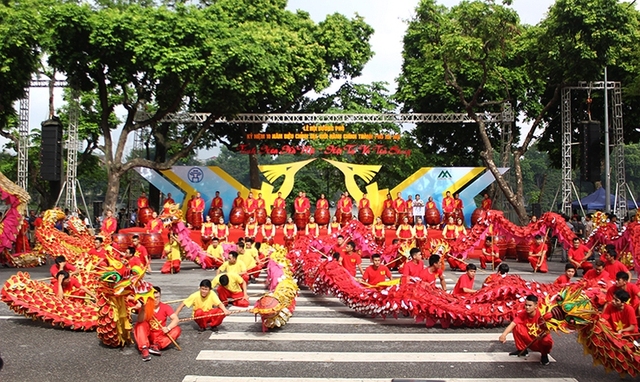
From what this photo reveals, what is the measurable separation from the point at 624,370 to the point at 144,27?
56.1 ft

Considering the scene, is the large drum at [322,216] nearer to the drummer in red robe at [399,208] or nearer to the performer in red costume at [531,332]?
the drummer in red robe at [399,208]

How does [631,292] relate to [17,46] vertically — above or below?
below

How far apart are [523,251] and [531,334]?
36.4ft

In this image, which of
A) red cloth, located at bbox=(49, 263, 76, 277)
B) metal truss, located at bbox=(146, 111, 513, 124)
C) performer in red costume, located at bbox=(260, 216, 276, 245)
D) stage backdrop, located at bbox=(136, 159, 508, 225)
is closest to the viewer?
red cloth, located at bbox=(49, 263, 76, 277)

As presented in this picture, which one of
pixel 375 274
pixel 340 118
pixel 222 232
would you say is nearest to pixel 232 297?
pixel 375 274

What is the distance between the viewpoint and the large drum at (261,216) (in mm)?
20953

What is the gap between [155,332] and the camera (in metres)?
7.04

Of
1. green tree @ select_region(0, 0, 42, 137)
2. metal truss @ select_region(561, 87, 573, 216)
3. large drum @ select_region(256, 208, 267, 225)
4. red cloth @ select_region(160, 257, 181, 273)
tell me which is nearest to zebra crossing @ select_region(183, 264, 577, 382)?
red cloth @ select_region(160, 257, 181, 273)

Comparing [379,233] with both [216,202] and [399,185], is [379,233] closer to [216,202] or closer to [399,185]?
[399,185]

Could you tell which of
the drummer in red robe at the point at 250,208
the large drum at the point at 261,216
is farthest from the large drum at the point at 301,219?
the drummer in red robe at the point at 250,208

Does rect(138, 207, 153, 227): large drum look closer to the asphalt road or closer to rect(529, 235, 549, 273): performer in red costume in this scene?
the asphalt road

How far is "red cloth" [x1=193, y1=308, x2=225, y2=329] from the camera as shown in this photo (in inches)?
317

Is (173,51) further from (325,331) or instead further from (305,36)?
(325,331)

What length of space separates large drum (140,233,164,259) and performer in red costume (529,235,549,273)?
10059 mm
